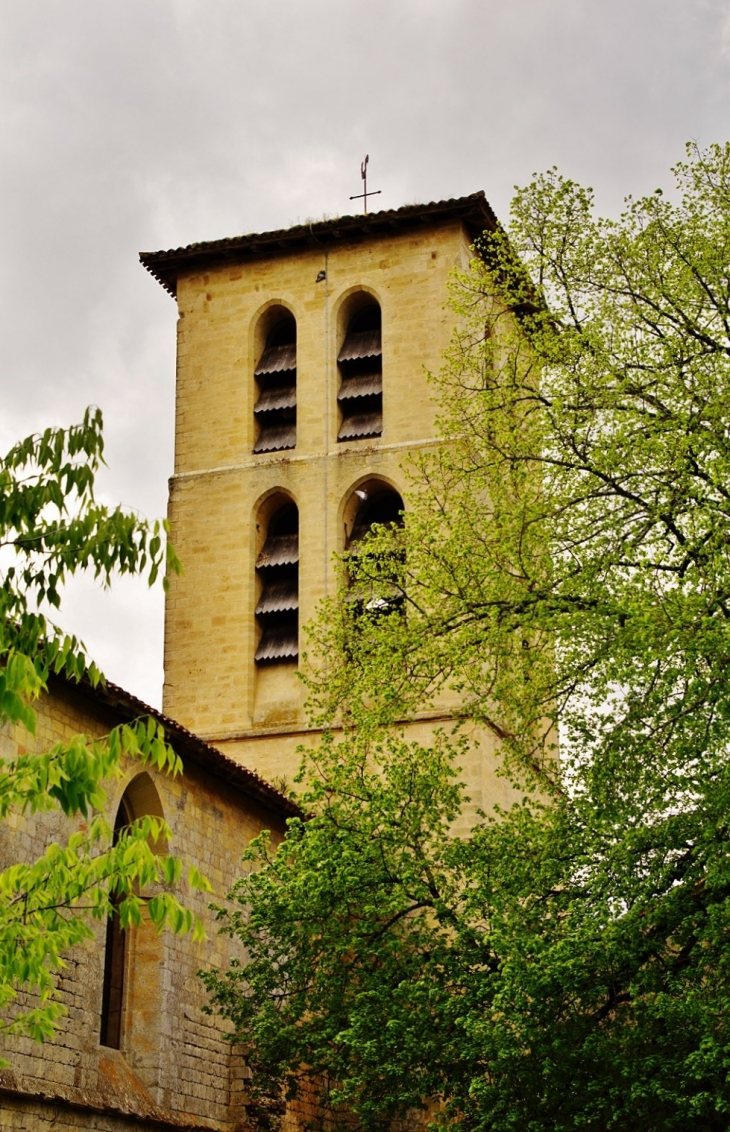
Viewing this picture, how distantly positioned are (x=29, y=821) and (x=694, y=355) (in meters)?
7.37

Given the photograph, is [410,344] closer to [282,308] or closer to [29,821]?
[282,308]

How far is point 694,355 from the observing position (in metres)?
14.7

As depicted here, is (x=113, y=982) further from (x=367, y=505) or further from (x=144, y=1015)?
(x=367, y=505)

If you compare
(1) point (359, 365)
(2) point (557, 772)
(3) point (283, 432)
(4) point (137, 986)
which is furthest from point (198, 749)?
(1) point (359, 365)

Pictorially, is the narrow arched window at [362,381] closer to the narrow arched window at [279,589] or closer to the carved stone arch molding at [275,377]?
the carved stone arch molding at [275,377]

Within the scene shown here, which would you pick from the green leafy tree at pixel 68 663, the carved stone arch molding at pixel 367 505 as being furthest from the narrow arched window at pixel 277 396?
the green leafy tree at pixel 68 663

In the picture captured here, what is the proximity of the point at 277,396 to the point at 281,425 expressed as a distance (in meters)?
0.59

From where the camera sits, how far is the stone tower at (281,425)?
26.7 metres

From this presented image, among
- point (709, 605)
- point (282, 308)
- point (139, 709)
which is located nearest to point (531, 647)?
point (709, 605)

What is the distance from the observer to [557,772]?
569 inches

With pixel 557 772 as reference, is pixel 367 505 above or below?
above

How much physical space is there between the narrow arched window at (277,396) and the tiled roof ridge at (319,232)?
1.59m

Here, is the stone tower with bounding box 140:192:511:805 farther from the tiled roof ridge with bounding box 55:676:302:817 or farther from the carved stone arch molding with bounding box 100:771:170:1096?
the carved stone arch molding with bounding box 100:771:170:1096

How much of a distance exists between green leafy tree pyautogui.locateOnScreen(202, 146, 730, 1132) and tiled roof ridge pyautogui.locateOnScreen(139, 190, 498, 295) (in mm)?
11488
